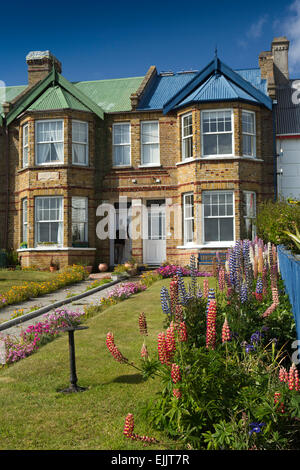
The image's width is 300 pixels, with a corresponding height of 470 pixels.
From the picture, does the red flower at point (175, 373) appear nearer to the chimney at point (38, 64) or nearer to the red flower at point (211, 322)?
the red flower at point (211, 322)

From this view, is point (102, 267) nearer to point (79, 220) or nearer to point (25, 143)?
point (79, 220)

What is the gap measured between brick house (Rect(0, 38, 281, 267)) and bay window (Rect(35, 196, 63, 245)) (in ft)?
0.14

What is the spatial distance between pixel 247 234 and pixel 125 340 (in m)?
11.9

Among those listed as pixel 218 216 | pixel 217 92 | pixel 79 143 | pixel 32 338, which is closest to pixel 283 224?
pixel 32 338

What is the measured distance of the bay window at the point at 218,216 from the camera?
1881 cm

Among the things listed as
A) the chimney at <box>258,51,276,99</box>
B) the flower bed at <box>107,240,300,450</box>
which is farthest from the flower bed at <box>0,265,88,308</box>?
the chimney at <box>258,51,276,99</box>

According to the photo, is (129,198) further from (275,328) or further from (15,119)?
(275,328)

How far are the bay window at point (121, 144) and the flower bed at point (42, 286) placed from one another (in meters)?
5.54

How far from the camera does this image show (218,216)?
18891mm

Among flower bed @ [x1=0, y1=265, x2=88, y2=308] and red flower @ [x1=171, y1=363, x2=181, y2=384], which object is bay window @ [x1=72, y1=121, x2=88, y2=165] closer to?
flower bed @ [x1=0, y1=265, x2=88, y2=308]

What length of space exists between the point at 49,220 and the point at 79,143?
3702 mm
